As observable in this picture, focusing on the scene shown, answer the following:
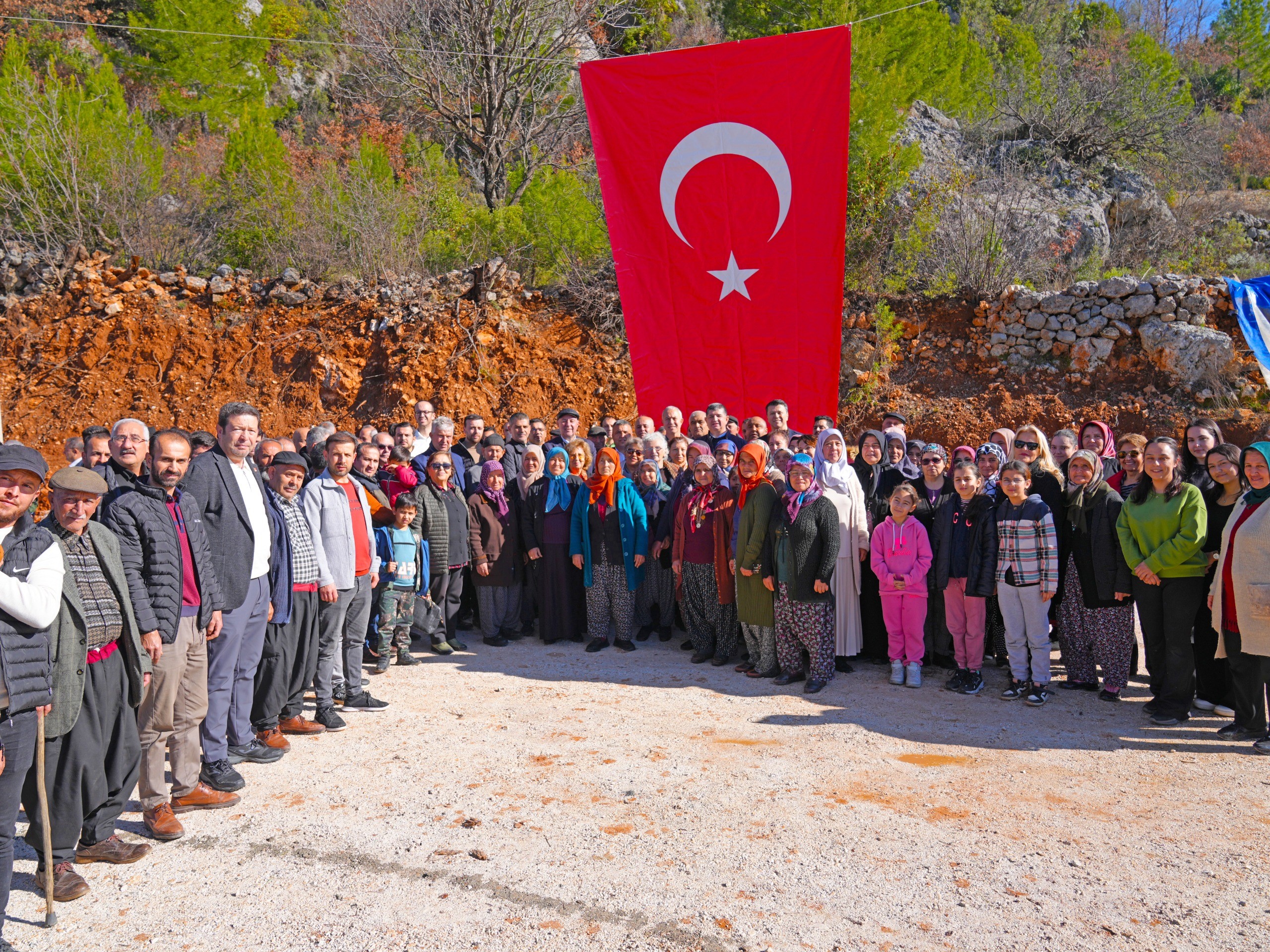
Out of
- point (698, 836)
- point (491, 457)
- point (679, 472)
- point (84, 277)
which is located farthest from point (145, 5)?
point (698, 836)

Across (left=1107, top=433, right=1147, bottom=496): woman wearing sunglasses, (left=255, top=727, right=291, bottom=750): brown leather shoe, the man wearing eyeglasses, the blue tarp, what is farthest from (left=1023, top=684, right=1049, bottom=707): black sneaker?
the blue tarp

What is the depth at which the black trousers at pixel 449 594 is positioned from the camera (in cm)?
718

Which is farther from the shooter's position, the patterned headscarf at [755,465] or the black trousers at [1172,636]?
the patterned headscarf at [755,465]

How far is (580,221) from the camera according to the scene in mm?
14430

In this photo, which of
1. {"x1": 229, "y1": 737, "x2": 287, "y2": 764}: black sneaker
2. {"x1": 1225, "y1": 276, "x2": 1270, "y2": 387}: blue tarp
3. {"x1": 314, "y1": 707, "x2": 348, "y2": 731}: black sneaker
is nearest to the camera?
{"x1": 229, "y1": 737, "x2": 287, "y2": 764}: black sneaker

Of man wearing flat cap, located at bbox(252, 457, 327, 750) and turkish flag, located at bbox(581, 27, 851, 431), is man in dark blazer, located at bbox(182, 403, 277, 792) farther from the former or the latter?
turkish flag, located at bbox(581, 27, 851, 431)

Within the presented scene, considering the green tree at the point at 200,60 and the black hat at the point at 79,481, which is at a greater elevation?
the green tree at the point at 200,60

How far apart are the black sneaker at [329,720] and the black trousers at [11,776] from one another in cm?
221

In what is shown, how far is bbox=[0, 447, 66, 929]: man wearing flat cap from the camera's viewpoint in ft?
9.34

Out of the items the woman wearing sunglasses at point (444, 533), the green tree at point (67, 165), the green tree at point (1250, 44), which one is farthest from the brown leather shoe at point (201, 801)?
the green tree at point (1250, 44)

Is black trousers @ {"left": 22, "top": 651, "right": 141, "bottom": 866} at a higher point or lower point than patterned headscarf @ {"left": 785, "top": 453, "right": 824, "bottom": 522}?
lower

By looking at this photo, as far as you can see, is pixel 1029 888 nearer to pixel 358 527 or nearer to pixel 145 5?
pixel 358 527

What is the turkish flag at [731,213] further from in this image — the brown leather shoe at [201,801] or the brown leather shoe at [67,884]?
the brown leather shoe at [67,884]

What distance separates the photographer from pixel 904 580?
6.04 meters
